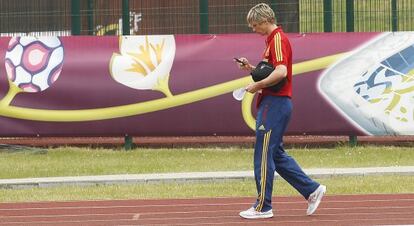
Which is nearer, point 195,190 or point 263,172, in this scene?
point 263,172

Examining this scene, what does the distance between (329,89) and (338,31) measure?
1390mm

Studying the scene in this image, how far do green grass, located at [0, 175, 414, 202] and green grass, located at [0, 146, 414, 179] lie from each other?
1.50m

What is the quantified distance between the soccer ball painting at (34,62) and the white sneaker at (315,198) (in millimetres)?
8197

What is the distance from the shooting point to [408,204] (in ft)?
35.2

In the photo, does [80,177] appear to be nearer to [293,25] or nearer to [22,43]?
[22,43]

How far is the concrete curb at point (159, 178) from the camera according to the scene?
1311 centimetres

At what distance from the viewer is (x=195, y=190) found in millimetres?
12445

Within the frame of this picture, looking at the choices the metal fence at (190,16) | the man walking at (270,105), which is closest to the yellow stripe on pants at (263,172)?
the man walking at (270,105)

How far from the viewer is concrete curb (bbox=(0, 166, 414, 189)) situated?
13109mm

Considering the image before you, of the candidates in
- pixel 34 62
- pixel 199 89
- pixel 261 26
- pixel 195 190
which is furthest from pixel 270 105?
pixel 34 62

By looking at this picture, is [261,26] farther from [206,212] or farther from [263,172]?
[206,212]

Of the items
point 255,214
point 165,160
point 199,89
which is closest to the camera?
point 255,214

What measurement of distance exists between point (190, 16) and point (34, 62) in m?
3.07

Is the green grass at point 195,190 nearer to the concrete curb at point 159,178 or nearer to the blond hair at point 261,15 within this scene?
the concrete curb at point 159,178
